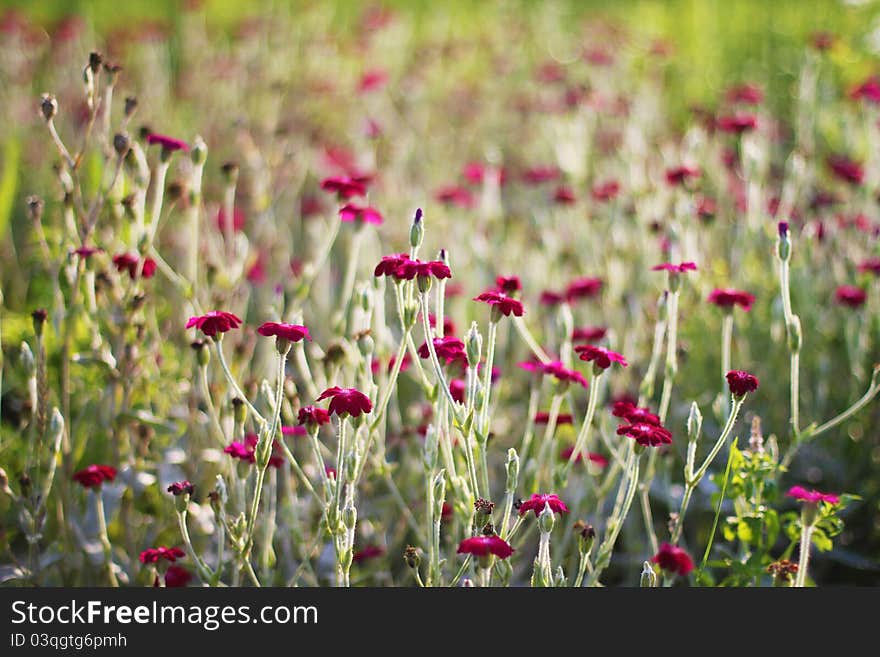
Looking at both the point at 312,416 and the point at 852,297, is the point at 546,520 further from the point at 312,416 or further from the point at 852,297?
the point at 852,297

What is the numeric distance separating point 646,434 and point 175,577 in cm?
97

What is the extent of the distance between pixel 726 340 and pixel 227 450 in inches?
42.0

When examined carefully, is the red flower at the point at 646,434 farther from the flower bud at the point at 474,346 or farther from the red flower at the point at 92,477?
the red flower at the point at 92,477

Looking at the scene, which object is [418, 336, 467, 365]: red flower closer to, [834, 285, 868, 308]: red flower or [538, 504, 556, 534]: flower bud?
[538, 504, 556, 534]: flower bud

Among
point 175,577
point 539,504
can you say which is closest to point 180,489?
point 175,577

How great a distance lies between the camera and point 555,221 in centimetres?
373

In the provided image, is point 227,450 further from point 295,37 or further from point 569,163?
point 295,37

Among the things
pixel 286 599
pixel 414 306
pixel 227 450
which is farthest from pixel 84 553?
pixel 414 306

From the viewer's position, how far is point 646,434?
174cm

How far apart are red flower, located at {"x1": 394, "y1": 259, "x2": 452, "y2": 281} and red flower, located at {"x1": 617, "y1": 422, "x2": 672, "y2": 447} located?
0.42m

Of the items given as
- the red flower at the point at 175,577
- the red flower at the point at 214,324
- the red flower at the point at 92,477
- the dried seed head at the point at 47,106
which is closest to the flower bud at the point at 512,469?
the red flower at the point at 214,324

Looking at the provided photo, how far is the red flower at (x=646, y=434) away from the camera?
1.73m

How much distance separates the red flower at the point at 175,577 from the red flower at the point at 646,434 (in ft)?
3.01

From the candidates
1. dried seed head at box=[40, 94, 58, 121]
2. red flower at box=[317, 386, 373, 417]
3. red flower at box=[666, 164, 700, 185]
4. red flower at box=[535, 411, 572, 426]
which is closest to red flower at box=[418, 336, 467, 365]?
red flower at box=[317, 386, 373, 417]
